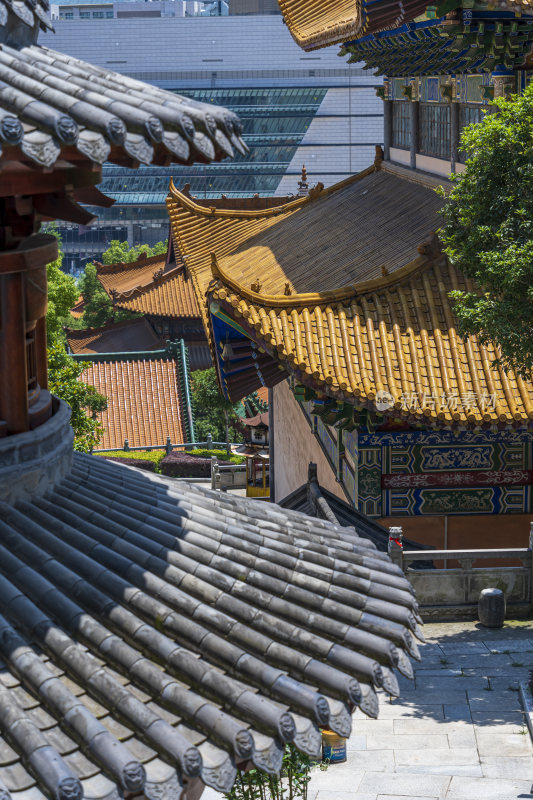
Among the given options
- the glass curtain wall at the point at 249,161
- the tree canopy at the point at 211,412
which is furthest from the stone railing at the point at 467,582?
the glass curtain wall at the point at 249,161

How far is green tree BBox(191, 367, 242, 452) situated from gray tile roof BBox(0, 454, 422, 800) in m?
25.9

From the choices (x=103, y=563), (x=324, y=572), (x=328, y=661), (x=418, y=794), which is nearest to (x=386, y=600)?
(x=324, y=572)

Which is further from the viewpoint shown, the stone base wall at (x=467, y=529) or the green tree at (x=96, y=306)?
the green tree at (x=96, y=306)

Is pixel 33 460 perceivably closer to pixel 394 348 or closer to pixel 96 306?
pixel 394 348

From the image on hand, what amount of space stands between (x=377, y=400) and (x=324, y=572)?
6591 millimetres

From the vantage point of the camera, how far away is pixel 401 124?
20438 mm

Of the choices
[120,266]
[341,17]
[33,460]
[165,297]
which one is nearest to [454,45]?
[341,17]

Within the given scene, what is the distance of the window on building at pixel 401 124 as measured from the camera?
782 inches

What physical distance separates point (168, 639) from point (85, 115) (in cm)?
220

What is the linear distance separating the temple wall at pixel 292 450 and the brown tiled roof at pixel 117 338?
1666cm

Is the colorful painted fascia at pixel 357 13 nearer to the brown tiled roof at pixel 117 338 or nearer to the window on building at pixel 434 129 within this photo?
the window on building at pixel 434 129

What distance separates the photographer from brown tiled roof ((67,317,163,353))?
4172 cm

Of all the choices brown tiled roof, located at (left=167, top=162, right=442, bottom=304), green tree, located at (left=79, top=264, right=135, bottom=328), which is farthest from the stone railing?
green tree, located at (left=79, top=264, right=135, bottom=328)

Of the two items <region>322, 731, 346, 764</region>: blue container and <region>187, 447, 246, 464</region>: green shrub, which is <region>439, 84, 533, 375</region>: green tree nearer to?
<region>322, 731, 346, 764</region>: blue container
